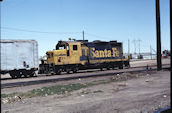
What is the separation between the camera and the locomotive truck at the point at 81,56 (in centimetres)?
2538

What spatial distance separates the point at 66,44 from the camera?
26.6 m

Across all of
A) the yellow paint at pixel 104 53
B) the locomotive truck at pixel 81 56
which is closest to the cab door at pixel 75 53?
the locomotive truck at pixel 81 56

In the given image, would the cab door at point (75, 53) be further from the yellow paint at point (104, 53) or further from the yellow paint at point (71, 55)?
the yellow paint at point (104, 53)

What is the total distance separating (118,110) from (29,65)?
18.8 metres

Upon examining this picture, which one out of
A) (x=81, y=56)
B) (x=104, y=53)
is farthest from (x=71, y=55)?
(x=104, y=53)

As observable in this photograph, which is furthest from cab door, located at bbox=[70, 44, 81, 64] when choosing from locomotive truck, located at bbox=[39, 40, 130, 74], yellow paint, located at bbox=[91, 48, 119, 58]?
yellow paint, located at bbox=[91, 48, 119, 58]

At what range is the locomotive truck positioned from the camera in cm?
2538

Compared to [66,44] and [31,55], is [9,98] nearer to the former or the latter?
[31,55]

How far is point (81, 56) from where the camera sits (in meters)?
27.2

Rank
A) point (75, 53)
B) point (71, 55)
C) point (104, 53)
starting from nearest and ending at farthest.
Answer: point (71, 55) < point (75, 53) < point (104, 53)

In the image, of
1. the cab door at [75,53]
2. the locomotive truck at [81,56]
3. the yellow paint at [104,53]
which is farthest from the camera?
the yellow paint at [104,53]

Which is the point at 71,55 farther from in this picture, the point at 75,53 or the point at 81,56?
the point at 81,56

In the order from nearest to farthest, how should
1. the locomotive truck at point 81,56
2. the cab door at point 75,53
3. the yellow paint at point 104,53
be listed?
the locomotive truck at point 81,56 → the cab door at point 75,53 → the yellow paint at point 104,53

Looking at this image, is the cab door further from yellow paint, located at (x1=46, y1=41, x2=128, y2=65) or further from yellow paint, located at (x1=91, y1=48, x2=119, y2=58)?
yellow paint, located at (x1=91, y1=48, x2=119, y2=58)
